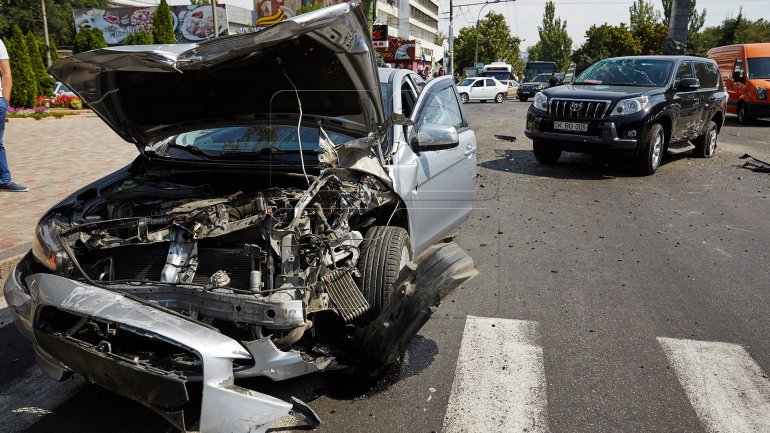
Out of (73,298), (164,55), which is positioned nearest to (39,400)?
(73,298)

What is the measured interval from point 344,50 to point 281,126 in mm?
976

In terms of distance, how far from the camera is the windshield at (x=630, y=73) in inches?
408

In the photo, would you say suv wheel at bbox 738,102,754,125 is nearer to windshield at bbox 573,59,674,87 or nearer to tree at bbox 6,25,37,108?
windshield at bbox 573,59,674,87

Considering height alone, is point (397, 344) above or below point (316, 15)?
below

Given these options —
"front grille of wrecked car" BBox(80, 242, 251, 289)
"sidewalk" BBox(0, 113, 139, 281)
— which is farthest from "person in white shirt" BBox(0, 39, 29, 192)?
"front grille of wrecked car" BBox(80, 242, 251, 289)

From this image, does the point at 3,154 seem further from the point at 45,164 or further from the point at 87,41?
the point at 87,41

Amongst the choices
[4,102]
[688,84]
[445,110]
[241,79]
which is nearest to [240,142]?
[241,79]

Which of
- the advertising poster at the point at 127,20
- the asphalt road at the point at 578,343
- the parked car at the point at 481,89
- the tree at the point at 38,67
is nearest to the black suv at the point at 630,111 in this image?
the asphalt road at the point at 578,343

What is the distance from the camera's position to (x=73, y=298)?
263 cm

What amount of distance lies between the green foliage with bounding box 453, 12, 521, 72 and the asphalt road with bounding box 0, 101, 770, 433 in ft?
275

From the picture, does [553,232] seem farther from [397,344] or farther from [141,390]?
[141,390]

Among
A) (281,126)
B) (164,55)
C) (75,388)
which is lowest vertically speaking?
(75,388)

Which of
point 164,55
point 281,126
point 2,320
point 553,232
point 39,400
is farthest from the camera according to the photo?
point 553,232

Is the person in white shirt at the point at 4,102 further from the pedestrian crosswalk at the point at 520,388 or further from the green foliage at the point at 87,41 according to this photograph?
the green foliage at the point at 87,41
